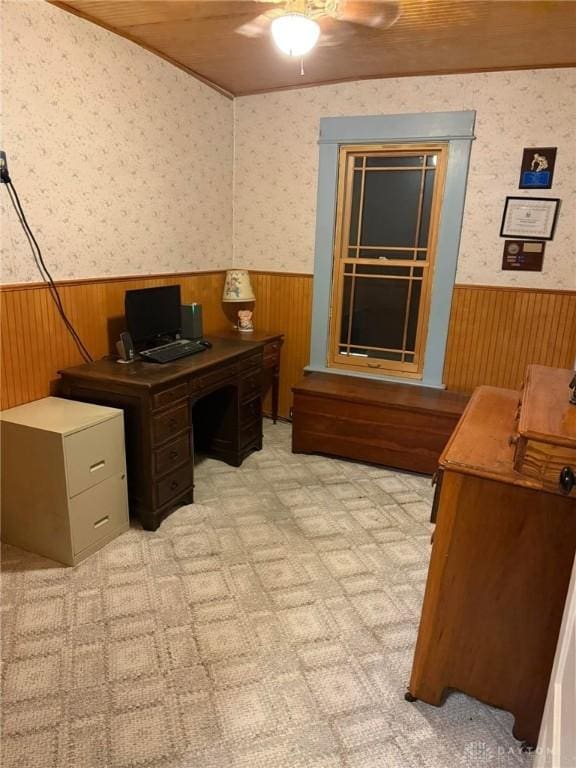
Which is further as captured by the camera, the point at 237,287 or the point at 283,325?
the point at 283,325

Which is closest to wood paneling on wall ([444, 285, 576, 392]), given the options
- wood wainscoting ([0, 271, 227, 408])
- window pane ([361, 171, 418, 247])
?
window pane ([361, 171, 418, 247])

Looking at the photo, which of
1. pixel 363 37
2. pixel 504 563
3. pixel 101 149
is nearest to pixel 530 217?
pixel 363 37

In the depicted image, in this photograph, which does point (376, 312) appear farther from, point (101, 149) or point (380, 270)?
point (101, 149)

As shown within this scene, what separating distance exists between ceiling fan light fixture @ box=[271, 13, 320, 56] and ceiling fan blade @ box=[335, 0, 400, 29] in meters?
0.26

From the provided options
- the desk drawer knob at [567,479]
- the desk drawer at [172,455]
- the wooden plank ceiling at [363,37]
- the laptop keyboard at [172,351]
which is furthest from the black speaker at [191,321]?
the desk drawer knob at [567,479]

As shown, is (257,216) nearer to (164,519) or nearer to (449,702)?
(164,519)

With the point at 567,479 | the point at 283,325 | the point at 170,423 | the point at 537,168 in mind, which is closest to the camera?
the point at 567,479

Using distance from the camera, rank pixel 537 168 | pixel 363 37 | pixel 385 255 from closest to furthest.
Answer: pixel 363 37, pixel 537 168, pixel 385 255

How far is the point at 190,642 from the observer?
5.94 feet

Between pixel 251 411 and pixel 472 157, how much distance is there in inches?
88.6

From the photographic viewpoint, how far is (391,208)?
348cm

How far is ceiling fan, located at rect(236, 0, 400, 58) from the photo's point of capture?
75.9 inches

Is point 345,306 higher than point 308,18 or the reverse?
the reverse

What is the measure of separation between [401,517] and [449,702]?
3.75ft
